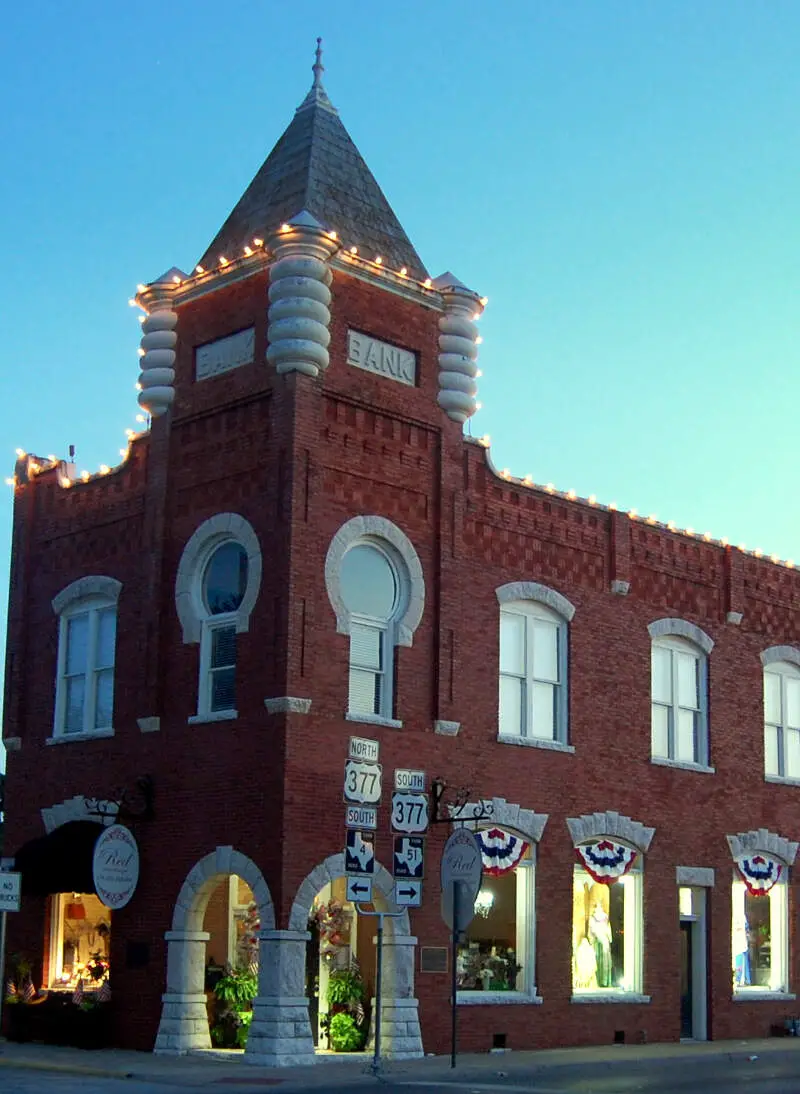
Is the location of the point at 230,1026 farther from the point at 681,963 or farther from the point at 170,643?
the point at 681,963

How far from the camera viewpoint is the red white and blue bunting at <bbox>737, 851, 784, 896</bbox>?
31203 mm

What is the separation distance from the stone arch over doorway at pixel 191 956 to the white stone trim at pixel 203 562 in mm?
3401

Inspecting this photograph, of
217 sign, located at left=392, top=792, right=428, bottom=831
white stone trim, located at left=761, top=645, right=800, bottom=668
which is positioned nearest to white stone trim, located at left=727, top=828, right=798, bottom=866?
white stone trim, located at left=761, top=645, right=800, bottom=668

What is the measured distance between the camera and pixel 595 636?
2880cm

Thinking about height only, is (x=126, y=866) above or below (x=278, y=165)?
below

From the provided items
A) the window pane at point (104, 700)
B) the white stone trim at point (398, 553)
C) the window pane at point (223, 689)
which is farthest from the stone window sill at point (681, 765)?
the window pane at point (104, 700)

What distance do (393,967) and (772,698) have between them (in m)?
11.9

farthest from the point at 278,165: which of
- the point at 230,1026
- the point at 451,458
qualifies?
the point at 230,1026

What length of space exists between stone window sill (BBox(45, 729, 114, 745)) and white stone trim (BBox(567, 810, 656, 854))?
771 centimetres

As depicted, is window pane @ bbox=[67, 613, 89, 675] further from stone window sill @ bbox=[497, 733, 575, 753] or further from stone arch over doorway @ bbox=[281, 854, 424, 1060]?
stone window sill @ bbox=[497, 733, 575, 753]

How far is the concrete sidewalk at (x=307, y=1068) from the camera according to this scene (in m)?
20.9

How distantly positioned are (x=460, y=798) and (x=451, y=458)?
5.34m

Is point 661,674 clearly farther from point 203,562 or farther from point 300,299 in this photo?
point 300,299

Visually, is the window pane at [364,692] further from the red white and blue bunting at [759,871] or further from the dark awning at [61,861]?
the red white and blue bunting at [759,871]
